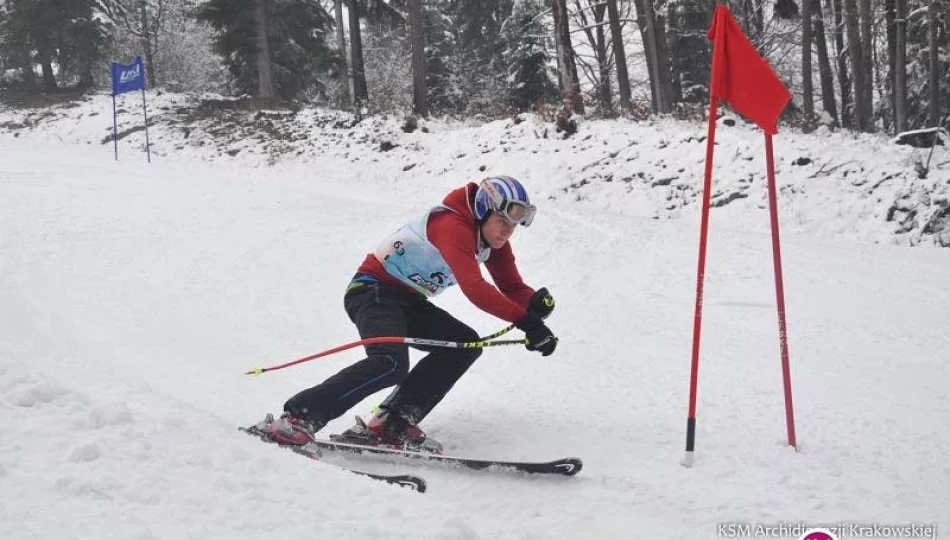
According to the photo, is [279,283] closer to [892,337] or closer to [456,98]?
[892,337]

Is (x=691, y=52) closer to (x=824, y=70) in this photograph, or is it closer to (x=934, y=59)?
(x=824, y=70)

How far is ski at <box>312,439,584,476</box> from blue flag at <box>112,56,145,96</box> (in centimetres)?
2005

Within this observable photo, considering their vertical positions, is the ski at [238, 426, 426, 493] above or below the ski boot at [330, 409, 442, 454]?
above

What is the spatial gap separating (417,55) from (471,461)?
1841cm

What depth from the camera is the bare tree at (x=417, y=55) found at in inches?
801

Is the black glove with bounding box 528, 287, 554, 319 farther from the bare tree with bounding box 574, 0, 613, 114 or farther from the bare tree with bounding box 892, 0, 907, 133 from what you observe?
the bare tree with bounding box 574, 0, 613, 114

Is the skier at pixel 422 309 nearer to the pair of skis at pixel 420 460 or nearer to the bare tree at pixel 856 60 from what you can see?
the pair of skis at pixel 420 460

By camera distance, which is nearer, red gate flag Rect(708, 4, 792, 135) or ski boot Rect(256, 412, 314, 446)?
ski boot Rect(256, 412, 314, 446)

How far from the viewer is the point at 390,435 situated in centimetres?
434

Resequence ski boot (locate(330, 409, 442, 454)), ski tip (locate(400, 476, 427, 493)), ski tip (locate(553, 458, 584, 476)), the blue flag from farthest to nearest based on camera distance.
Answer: the blue flag < ski boot (locate(330, 409, 442, 454)) < ski tip (locate(553, 458, 584, 476)) < ski tip (locate(400, 476, 427, 493))

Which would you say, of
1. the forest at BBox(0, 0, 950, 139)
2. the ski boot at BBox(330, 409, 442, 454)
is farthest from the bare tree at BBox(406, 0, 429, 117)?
the ski boot at BBox(330, 409, 442, 454)

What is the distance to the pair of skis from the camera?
341 cm

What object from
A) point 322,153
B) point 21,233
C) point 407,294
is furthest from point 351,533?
point 322,153

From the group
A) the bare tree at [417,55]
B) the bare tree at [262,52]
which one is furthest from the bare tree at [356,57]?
the bare tree at [262,52]
